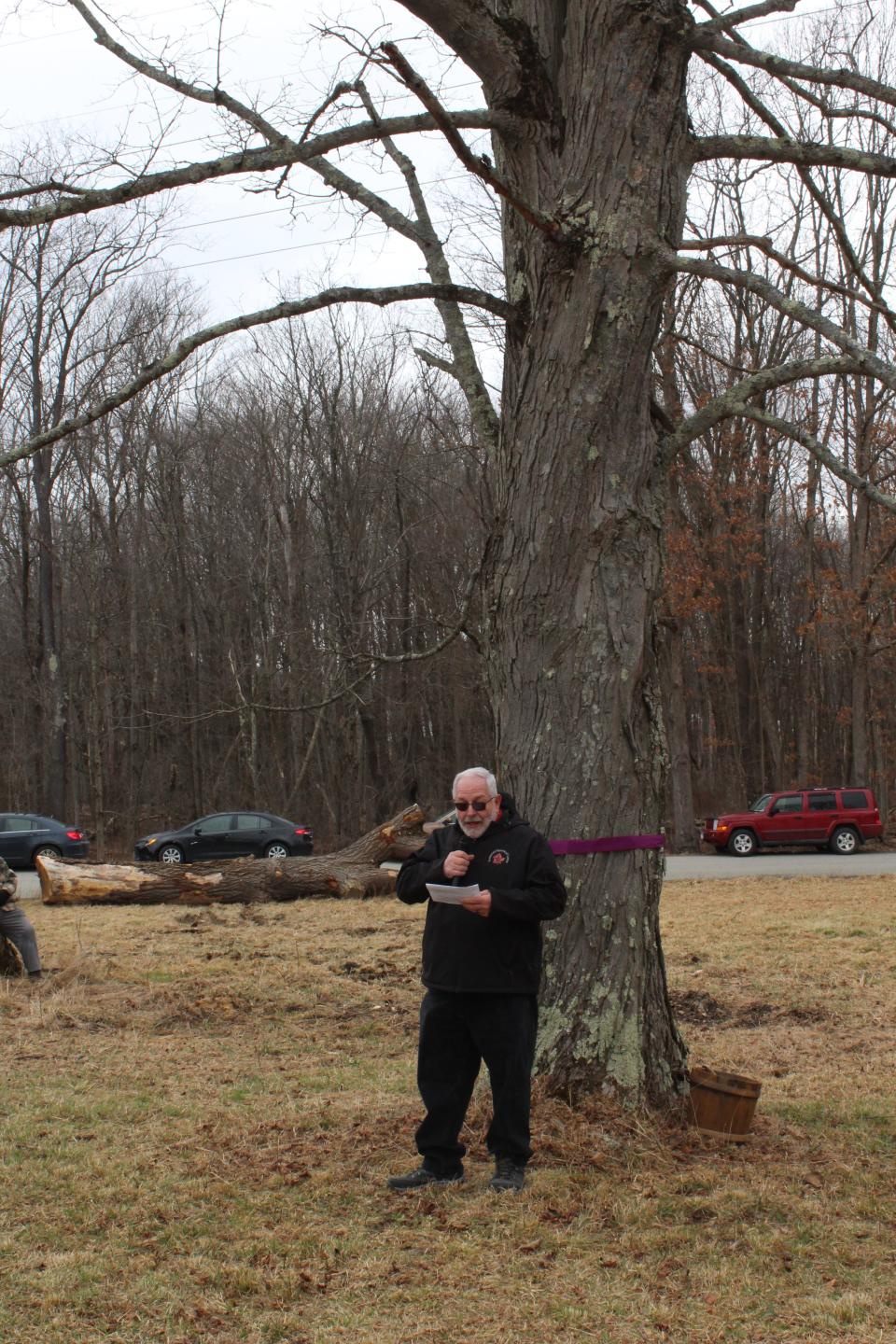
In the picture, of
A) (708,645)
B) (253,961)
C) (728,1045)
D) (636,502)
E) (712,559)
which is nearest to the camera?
(636,502)

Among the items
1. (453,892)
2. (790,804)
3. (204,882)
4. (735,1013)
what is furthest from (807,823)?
(453,892)

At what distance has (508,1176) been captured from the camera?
5023mm

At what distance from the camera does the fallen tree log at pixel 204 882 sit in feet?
56.9

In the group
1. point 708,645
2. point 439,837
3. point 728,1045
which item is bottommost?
point 728,1045

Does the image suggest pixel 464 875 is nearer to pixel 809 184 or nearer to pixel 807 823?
pixel 809 184

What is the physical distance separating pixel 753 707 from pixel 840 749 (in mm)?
3957

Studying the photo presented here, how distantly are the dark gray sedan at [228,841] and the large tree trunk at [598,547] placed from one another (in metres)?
20.8

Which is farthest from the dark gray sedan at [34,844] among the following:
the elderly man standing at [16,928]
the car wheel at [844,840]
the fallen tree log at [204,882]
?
the elderly man standing at [16,928]

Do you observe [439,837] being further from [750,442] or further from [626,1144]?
[750,442]

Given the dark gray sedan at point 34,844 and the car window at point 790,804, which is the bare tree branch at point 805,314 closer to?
the car window at point 790,804

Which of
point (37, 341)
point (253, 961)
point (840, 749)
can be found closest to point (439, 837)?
point (253, 961)

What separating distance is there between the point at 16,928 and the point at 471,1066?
5961 mm

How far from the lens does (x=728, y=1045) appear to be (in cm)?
783

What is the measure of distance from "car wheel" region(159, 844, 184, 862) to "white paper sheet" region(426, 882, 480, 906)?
22.4m
